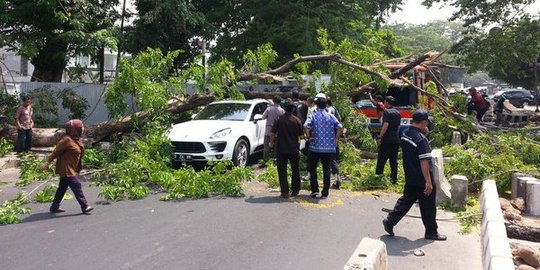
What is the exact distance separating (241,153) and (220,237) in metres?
5.00

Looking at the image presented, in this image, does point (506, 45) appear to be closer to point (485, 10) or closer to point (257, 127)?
point (485, 10)

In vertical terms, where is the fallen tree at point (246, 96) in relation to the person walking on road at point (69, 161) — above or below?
above

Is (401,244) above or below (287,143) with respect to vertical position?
below

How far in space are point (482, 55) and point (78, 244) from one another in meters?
20.4

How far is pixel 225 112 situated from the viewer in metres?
12.3

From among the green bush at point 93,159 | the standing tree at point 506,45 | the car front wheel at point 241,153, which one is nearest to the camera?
the car front wheel at point 241,153

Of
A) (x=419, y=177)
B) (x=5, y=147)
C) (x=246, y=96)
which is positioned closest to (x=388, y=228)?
(x=419, y=177)

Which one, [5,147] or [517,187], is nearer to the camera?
[517,187]

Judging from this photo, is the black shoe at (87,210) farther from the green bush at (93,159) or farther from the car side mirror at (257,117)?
the car side mirror at (257,117)

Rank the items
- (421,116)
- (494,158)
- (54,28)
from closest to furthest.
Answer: (421,116) < (494,158) < (54,28)

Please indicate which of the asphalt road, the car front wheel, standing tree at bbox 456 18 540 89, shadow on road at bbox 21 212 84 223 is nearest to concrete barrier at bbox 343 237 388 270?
the asphalt road

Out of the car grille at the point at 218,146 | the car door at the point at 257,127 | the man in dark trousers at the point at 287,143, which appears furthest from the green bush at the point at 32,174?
the man in dark trousers at the point at 287,143

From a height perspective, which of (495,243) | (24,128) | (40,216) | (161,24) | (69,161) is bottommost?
(40,216)

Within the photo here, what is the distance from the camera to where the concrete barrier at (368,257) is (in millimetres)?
3477
